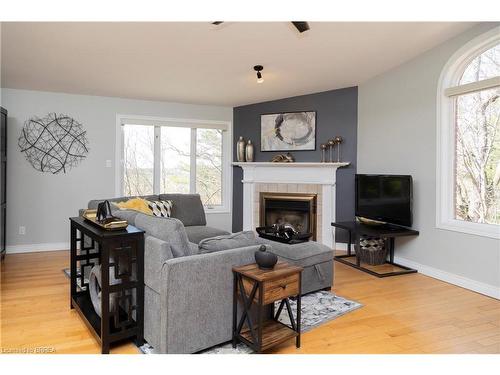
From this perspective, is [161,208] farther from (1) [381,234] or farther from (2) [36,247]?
(1) [381,234]

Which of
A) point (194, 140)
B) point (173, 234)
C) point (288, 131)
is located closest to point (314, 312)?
point (173, 234)

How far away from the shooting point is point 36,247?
207 inches

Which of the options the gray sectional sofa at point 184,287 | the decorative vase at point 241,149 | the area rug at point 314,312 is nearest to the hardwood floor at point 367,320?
the area rug at point 314,312

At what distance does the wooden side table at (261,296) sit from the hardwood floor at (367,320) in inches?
5.0

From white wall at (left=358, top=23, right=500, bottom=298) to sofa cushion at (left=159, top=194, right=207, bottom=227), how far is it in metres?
2.40

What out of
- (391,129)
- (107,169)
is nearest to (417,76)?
(391,129)

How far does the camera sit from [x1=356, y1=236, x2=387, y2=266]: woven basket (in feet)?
14.9

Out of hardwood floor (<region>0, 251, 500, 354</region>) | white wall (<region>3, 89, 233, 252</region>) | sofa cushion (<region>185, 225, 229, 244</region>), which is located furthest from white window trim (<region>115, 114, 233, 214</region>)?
hardwood floor (<region>0, 251, 500, 354</region>)

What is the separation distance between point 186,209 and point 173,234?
103 inches

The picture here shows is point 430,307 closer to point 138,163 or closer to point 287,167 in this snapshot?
point 287,167

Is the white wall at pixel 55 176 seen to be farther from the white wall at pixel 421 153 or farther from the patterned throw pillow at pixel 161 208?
the white wall at pixel 421 153

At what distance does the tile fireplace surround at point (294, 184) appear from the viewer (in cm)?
557

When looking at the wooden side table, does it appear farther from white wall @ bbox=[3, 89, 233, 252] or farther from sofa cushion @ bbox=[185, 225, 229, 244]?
white wall @ bbox=[3, 89, 233, 252]
